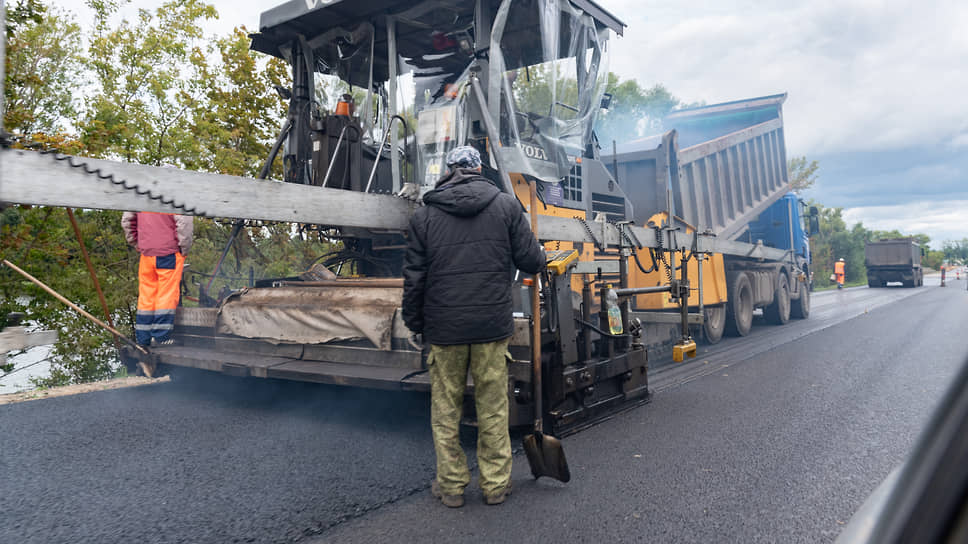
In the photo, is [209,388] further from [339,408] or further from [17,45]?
[17,45]

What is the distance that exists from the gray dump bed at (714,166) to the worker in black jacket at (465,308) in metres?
4.82

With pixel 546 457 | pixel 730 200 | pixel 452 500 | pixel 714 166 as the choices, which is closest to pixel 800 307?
pixel 730 200

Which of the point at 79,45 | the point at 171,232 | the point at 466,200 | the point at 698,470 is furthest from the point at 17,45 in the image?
the point at 698,470

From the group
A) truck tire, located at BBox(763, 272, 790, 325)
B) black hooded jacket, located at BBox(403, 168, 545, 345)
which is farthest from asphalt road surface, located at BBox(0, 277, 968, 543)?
truck tire, located at BBox(763, 272, 790, 325)

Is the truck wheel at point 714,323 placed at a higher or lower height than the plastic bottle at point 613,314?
lower

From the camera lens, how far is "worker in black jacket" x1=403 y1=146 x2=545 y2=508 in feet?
9.66

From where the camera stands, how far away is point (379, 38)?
5.81m

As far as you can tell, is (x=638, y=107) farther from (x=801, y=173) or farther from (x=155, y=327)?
(x=155, y=327)

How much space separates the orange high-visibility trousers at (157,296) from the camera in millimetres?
5262

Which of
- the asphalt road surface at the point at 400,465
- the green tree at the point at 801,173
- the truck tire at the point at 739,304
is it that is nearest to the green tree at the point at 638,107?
the green tree at the point at 801,173

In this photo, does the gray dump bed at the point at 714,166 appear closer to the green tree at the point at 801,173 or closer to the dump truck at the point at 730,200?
the dump truck at the point at 730,200

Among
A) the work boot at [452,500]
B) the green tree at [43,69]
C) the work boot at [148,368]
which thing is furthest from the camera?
the green tree at [43,69]

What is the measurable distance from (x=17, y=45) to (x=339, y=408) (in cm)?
639

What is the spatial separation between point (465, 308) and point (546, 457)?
2.92 feet
